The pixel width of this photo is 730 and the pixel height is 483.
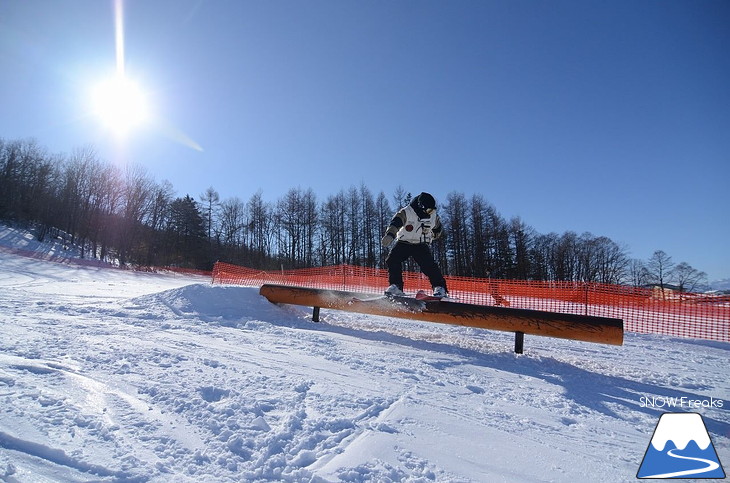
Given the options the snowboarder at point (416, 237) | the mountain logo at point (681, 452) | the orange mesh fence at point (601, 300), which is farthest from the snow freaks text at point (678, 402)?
the orange mesh fence at point (601, 300)

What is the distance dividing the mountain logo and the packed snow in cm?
9

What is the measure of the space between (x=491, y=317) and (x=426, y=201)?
2.00 metres

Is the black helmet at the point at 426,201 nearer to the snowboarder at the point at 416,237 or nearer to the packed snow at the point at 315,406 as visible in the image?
the snowboarder at the point at 416,237

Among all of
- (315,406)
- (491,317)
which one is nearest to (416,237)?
(491,317)

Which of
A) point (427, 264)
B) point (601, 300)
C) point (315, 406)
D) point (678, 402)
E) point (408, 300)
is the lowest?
point (601, 300)

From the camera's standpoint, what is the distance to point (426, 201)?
5.33 meters

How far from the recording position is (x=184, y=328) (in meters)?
5.02

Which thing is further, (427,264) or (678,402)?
(427,264)

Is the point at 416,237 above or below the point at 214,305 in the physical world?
above

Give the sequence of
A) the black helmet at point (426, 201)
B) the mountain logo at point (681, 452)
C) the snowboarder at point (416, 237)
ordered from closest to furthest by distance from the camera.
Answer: the mountain logo at point (681, 452) → the black helmet at point (426, 201) → the snowboarder at point (416, 237)

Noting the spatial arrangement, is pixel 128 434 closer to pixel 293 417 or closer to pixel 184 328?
pixel 293 417

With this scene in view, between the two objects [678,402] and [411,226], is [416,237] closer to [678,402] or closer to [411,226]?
[411,226]

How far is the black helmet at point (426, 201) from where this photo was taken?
5312mm

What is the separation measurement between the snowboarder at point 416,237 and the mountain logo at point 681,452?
3.13 metres
